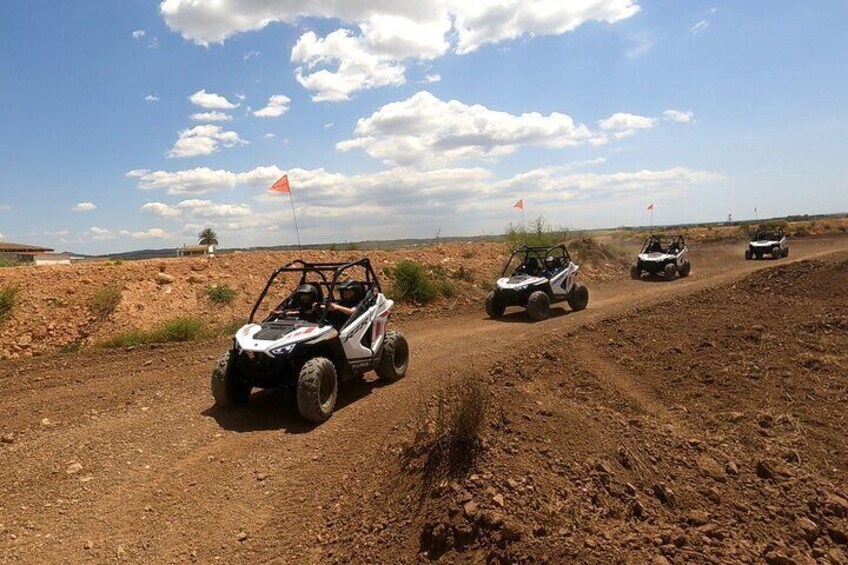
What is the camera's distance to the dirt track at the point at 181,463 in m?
4.28

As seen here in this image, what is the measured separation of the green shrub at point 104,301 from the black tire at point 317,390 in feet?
30.4

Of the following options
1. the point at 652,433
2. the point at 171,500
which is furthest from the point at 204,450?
the point at 652,433

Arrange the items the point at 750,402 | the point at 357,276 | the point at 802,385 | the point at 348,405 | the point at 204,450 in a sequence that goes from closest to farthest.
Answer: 1. the point at 204,450
2. the point at 750,402
3. the point at 802,385
4. the point at 348,405
5. the point at 357,276

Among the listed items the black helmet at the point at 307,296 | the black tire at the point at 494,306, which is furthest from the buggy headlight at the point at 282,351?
the black tire at the point at 494,306

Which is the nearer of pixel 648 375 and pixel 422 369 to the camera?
pixel 648 375

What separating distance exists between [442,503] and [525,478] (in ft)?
2.17

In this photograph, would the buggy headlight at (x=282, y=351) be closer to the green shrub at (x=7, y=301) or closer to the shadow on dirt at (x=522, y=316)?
the shadow on dirt at (x=522, y=316)

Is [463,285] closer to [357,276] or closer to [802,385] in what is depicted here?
[357,276]

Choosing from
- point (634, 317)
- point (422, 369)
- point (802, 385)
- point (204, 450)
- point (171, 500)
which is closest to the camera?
point (171, 500)

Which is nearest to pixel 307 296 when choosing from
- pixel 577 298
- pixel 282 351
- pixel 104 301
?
pixel 282 351

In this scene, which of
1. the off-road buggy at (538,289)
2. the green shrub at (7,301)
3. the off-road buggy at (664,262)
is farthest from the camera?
the off-road buggy at (664,262)

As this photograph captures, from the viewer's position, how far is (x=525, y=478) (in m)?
4.07

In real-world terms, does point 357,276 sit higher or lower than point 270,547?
higher

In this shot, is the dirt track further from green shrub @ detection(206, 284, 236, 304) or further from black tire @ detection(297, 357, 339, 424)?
green shrub @ detection(206, 284, 236, 304)
